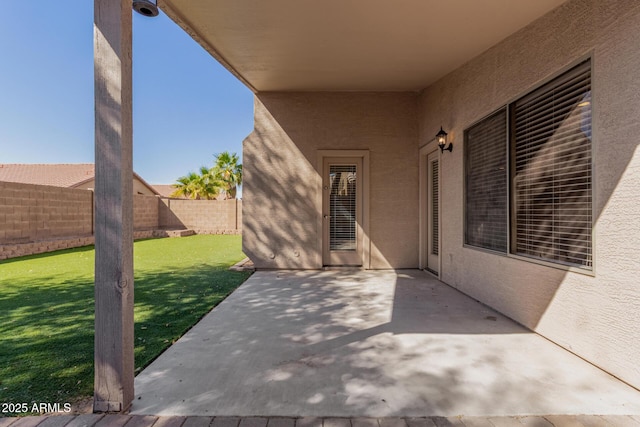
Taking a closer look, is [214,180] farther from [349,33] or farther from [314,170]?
[349,33]

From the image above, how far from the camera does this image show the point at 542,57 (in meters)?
2.94

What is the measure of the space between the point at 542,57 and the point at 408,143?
3.09 metres

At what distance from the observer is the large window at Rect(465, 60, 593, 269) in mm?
2539

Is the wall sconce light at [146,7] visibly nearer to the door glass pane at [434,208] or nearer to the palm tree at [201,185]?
the door glass pane at [434,208]

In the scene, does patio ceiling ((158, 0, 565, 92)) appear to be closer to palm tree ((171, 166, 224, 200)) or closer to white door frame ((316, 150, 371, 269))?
white door frame ((316, 150, 371, 269))

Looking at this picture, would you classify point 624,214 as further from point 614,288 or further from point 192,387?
point 192,387

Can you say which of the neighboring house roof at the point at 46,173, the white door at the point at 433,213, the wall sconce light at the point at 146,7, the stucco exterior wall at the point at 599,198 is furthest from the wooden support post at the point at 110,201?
the neighboring house roof at the point at 46,173

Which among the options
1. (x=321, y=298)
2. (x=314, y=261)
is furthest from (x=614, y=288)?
(x=314, y=261)

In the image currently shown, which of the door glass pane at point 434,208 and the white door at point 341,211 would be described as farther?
the white door at point 341,211

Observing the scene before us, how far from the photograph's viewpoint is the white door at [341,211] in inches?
241

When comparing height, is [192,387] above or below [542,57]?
below

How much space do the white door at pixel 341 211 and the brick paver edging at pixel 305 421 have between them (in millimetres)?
4475

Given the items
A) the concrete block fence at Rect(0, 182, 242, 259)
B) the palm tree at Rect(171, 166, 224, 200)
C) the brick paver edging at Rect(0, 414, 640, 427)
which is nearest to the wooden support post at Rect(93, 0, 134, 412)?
the brick paver edging at Rect(0, 414, 640, 427)

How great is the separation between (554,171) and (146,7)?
3.61 metres
